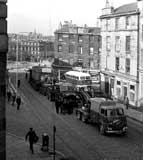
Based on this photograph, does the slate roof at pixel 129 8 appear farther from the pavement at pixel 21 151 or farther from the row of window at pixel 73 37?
the pavement at pixel 21 151

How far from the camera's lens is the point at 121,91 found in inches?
1813

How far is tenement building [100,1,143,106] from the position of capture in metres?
41.2

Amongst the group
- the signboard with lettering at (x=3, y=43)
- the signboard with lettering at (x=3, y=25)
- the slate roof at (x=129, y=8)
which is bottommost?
the signboard with lettering at (x=3, y=43)

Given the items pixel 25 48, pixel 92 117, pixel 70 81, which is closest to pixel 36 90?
pixel 70 81

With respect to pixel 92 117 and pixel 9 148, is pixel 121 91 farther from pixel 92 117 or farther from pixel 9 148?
pixel 9 148

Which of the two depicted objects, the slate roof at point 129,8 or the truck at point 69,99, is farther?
the slate roof at point 129,8

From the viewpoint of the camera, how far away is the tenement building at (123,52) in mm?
41250

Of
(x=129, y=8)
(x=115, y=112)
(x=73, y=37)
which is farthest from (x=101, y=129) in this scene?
(x=73, y=37)

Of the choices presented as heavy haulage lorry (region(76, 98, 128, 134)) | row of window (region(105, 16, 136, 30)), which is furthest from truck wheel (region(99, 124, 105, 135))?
row of window (region(105, 16, 136, 30))

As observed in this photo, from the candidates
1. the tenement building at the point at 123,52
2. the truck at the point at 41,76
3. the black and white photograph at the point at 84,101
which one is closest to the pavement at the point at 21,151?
the black and white photograph at the point at 84,101

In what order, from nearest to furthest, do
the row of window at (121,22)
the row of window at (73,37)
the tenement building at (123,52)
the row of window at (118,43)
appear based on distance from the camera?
the tenement building at (123,52) < the row of window at (121,22) < the row of window at (118,43) < the row of window at (73,37)

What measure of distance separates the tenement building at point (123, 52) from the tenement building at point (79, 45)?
2129cm

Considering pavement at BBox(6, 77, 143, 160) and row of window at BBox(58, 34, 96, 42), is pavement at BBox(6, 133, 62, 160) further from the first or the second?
row of window at BBox(58, 34, 96, 42)

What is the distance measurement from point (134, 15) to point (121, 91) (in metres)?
9.59
